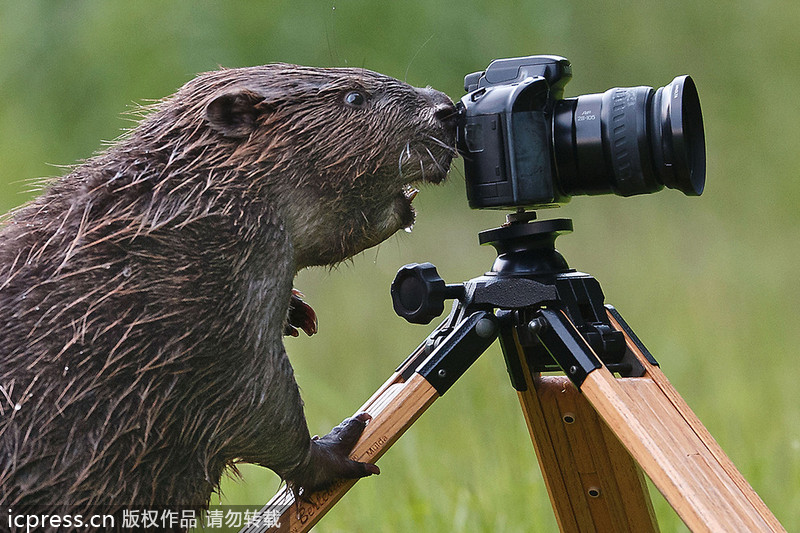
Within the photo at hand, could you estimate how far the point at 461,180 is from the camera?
256cm

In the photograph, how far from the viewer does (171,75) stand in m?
2.83

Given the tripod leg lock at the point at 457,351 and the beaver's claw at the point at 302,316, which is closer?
the tripod leg lock at the point at 457,351

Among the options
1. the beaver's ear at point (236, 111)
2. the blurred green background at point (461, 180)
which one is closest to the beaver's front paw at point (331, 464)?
the beaver's ear at point (236, 111)

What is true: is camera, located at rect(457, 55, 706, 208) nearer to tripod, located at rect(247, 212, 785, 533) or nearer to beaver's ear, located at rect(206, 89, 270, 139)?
tripod, located at rect(247, 212, 785, 533)

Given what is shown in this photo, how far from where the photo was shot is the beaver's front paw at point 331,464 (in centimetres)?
117

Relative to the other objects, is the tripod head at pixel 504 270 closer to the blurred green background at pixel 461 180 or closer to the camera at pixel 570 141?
the camera at pixel 570 141

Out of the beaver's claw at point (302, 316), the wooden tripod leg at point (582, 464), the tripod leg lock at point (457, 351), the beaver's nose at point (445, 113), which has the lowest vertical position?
the wooden tripod leg at point (582, 464)

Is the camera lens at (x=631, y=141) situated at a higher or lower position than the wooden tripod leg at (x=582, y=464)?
higher

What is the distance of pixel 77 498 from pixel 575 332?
623mm

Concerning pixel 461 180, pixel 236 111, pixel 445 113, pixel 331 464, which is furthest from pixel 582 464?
pixel 461 180

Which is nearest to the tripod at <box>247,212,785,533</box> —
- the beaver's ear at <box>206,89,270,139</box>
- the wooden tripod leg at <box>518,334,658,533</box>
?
the wooden tripod leg at <box>518,334,658,533</box>

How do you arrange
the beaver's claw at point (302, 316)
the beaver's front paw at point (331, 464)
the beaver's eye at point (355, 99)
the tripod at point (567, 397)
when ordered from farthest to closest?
the beaver's claw at point (302, 316), the beaver's eye at point (355, 99), the beaver's front paw at point (331, 464), the tripod at point (567, 397)

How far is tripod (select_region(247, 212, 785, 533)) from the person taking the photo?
1.04 metres

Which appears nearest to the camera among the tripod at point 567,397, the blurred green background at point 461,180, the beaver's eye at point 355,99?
the tripod at point 567,397
